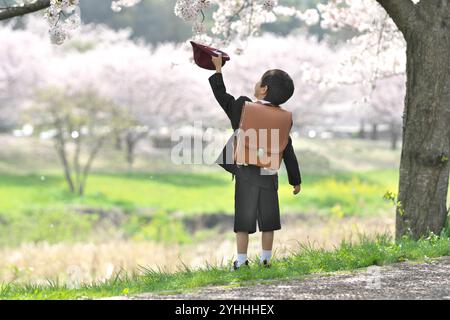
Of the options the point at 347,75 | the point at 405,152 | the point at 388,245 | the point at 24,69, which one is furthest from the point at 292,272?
the point at 24,69

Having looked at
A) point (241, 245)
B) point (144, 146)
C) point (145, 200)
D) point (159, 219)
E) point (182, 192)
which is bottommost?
point (159, 219)

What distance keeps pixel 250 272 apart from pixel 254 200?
0.61 metres

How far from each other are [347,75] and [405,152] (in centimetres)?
740

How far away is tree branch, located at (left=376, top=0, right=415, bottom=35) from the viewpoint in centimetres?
807

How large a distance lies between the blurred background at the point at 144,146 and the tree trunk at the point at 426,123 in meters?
13.0

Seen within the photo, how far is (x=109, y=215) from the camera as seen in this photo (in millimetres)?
24453

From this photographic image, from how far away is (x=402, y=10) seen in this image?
8.08 meters

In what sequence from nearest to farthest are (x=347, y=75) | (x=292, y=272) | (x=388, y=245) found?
1. (x=292, y=272)
2. (x=388, y=245)
3. (x=347, y=75)

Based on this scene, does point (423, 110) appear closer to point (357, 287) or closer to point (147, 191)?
point (357, 287)

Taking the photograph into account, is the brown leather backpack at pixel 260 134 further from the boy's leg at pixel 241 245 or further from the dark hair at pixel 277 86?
the boy's leg at pixel 241 245

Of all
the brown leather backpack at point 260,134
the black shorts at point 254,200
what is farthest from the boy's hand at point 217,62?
the black shorts at point 254,200

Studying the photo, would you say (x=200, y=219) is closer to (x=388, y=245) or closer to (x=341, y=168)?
(x=341, y=168)

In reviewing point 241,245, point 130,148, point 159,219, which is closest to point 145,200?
point 159,219

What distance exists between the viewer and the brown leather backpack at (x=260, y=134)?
6.35 metres
